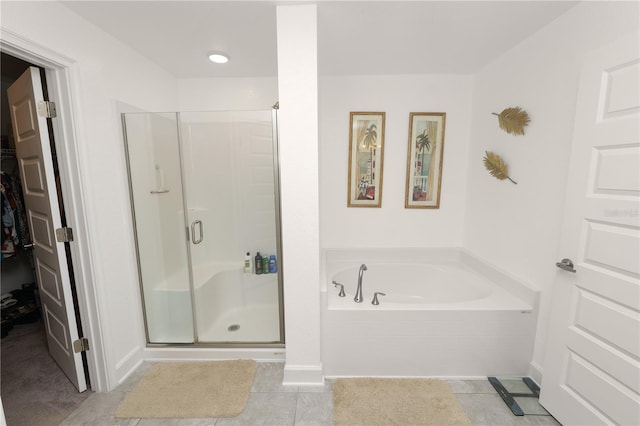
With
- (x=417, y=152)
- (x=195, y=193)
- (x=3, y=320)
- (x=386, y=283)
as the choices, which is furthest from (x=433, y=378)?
(x=3, y=320)

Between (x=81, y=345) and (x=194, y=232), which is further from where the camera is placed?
(x=194, y=232)

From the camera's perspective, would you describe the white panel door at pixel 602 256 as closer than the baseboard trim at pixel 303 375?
Yes

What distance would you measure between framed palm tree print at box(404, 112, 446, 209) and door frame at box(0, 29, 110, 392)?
8.29ft

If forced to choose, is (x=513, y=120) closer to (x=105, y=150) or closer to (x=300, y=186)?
(x=300, y=186)

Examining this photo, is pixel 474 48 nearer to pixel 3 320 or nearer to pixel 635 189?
pixel 635 189

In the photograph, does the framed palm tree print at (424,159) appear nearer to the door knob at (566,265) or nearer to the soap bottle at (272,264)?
the door knob at (566,265)

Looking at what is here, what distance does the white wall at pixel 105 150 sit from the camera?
1.42m

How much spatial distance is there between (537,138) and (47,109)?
9.97 feet

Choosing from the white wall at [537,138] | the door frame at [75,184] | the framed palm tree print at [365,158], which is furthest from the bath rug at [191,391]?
the white wall at [537,138]

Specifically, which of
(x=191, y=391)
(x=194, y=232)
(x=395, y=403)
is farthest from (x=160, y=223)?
(x=395, y=403)

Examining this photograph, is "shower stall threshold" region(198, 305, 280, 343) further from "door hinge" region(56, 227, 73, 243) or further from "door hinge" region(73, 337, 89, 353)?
"door hinge" region(56, 227, 73, 243)

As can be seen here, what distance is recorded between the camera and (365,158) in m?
2.61

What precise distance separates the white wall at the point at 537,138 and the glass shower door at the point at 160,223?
2.56m

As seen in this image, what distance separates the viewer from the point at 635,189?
3.76 ft
